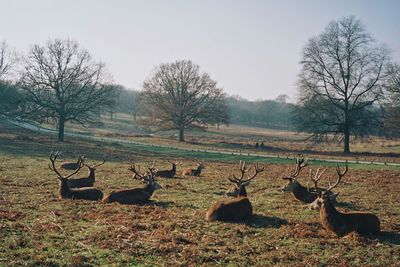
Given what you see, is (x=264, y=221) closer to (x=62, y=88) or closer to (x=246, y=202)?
(x=246, y=202)

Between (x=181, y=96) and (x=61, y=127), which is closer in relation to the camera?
(x=61, y=127)

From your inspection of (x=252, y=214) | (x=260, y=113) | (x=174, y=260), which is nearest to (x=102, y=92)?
(x=252, y=214)

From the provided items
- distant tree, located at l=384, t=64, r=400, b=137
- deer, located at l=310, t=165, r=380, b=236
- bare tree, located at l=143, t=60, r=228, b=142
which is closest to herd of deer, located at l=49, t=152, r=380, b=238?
deer, located at l=310, t=165, r=380, b=236

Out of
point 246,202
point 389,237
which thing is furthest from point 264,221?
point 389,237

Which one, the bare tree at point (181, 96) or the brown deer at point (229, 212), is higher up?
the bare tree at point (181, 96)

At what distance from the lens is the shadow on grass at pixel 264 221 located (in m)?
12.7

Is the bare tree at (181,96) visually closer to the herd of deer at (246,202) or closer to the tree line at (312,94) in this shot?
the tree line at (312,94)

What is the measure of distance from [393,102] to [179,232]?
42.2m

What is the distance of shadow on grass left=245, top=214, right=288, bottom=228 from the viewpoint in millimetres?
12706

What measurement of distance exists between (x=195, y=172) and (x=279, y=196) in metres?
8.35

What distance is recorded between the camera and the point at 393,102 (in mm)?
47438

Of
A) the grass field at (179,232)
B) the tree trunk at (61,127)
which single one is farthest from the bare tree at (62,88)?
the grass field at (179,232)

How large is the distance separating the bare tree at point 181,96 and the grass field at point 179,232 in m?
41.1

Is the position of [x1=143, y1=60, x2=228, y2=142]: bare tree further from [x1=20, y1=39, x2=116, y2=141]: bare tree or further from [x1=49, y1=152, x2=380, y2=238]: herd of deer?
[x1=49, y1=152, x2=380, y2=238]: herd of deer
